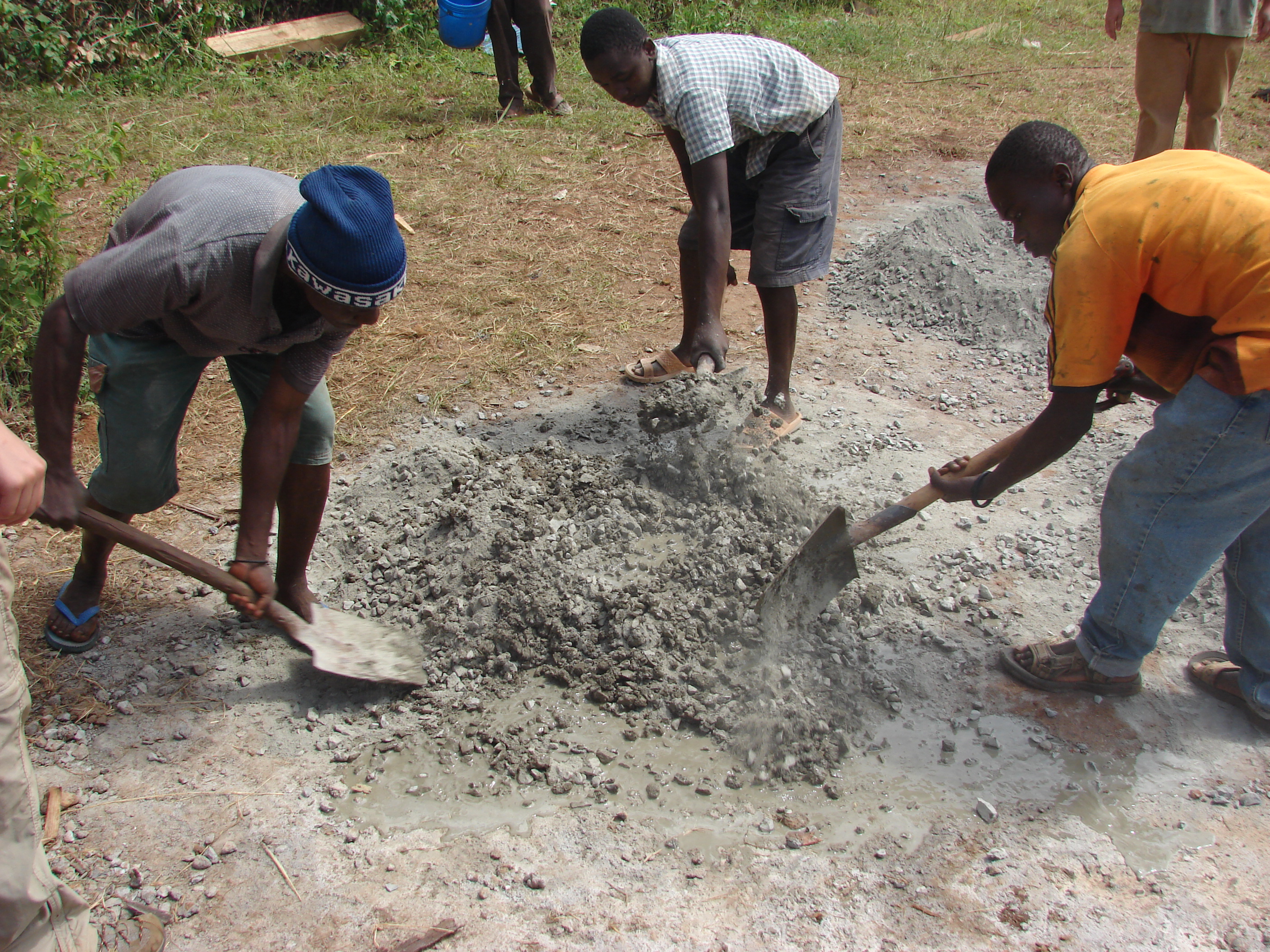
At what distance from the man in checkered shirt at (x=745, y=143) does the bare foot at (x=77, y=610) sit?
2.10 metres

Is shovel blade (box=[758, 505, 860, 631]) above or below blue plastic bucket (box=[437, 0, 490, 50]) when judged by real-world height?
below

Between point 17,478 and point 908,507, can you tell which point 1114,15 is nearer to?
point 908,507

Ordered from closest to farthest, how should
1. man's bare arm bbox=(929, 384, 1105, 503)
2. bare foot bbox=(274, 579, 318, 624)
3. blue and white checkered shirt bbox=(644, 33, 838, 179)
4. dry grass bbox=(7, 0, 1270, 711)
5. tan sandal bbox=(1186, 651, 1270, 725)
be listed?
man's bare arm bbox=(929, 384, 1105, 503)
tan sandal bbox=(1186, 651, 1270, 725)
bare foot bbox=(274, 579, 318, 624)
blue and white checkered shirt bbox=(644, 33, 838, 179)
dry grass bbox=(7, 0, 1270, 711)

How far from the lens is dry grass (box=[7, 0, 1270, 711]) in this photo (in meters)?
3.86

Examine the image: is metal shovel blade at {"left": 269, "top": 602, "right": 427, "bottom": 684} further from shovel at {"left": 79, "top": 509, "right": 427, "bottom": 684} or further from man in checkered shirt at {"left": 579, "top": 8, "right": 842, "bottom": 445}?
man in checkered shirt at {"left": 579, "top": 8, "right": 842, "bottom": 445}

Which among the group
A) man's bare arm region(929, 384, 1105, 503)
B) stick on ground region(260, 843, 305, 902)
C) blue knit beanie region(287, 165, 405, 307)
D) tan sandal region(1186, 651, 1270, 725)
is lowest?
tan sandal region(1186, 651, 1270, 725)

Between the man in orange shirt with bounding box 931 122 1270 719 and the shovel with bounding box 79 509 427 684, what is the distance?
1.64 m

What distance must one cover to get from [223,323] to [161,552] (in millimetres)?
597

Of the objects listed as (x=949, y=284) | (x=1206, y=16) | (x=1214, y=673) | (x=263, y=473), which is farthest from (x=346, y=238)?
(x=1206, y=16)

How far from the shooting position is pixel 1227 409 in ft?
6.43

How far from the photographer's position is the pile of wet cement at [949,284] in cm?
460

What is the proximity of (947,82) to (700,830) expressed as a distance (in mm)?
7955

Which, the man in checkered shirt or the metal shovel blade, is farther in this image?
the man in checkered shirt

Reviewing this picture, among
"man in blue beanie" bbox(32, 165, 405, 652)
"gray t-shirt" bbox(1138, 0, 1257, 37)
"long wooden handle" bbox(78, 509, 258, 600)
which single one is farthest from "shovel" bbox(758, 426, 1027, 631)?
"gray t-shirt" bbox(1138, 0, 1257, 37)
